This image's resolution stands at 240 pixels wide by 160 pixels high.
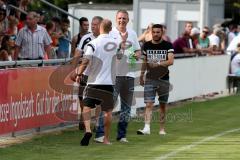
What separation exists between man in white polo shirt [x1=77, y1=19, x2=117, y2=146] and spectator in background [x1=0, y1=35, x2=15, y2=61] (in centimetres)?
316

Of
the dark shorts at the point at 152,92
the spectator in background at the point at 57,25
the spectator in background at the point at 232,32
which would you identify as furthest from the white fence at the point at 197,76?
the spectator in background at the point at 232,32

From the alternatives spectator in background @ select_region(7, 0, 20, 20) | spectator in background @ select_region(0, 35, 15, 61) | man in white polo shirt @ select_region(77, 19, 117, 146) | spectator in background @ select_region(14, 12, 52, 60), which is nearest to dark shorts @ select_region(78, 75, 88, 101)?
→ man in white polo shirt @ select_region(77, 19, 117, 146)

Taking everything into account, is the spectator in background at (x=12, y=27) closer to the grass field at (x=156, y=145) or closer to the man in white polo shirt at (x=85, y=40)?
the man in white polo shirt at (x=85, y=40)

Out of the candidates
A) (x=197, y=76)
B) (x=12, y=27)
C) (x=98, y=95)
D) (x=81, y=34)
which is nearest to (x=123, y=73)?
(x=98, y=95)

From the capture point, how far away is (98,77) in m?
13.4

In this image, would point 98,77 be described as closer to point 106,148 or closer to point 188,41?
point 106,148

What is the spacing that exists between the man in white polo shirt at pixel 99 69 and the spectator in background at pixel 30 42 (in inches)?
134

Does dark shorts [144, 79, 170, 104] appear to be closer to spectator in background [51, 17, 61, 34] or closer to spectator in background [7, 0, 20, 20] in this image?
spectator in background [7, 0, 20, 20]

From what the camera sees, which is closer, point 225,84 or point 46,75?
point 46,75

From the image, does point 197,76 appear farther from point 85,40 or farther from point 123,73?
point 123,73

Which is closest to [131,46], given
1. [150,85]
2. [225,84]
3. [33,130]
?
[150,85]

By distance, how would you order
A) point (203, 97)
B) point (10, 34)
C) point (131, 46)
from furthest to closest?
point (203, 97) → point (10, 34) → point (131, 46)

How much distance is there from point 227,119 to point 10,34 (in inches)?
201

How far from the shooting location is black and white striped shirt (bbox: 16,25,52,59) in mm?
16766
